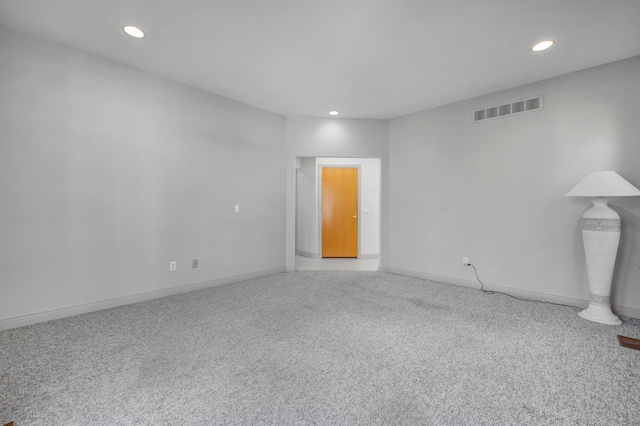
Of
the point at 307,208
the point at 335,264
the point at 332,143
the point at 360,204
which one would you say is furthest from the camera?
the point at 307,208

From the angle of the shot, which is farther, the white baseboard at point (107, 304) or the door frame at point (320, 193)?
the door frame at point (320, 193)

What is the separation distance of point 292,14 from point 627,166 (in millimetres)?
3698

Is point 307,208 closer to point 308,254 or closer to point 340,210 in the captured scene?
point 340,210

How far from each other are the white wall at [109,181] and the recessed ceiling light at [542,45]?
367 cm

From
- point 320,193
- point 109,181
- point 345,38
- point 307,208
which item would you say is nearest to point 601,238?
point 345,38

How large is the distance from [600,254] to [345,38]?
3290 mm

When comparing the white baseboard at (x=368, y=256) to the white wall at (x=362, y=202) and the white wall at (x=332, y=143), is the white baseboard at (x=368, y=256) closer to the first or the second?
the white wall at (x=362, y=202)

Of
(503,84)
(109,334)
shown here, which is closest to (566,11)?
(503,84)

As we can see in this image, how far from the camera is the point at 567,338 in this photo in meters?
2.49

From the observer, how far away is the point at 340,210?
6738mm

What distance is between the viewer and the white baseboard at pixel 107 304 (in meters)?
2.64

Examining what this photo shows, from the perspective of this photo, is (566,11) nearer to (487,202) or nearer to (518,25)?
(518,25)

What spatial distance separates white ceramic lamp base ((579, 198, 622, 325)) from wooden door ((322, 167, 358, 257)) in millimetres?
4212

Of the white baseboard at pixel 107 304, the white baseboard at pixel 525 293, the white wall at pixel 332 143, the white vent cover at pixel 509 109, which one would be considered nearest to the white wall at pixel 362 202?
the white wall at pixel 332 143
